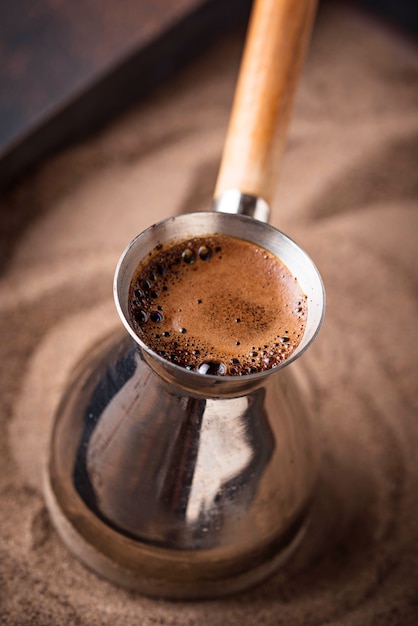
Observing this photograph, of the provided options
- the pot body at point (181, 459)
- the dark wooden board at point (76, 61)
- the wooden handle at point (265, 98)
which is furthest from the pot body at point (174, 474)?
the dark wooden board at point (76, 61)

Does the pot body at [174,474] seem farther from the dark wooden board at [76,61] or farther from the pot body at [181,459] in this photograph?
the dark wooden board at [76,61]

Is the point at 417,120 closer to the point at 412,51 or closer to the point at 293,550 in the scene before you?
the point at 412,51

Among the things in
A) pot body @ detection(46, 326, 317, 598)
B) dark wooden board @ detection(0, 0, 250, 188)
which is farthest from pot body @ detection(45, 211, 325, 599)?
dark wooden board @ detection(0, 0, 250, 188)

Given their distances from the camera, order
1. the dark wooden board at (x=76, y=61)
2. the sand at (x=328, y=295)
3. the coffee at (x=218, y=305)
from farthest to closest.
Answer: the dark wooden board at (x=76, y=61) → the sand at (x=328, y=295) → the coffee at (x=218, y=305)

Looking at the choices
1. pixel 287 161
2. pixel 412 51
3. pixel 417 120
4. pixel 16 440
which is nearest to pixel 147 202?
pixel 287 161

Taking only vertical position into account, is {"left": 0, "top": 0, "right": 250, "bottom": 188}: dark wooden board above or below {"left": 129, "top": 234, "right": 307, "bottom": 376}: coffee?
below

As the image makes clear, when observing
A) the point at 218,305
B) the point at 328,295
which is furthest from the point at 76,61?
the point at 218,305

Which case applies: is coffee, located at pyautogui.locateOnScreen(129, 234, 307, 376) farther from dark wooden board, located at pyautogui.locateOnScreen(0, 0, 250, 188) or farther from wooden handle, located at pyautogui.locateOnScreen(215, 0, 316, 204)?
dark wooden board, located at pyautogui.locateOnScreen(0, 0, 250, 188)
